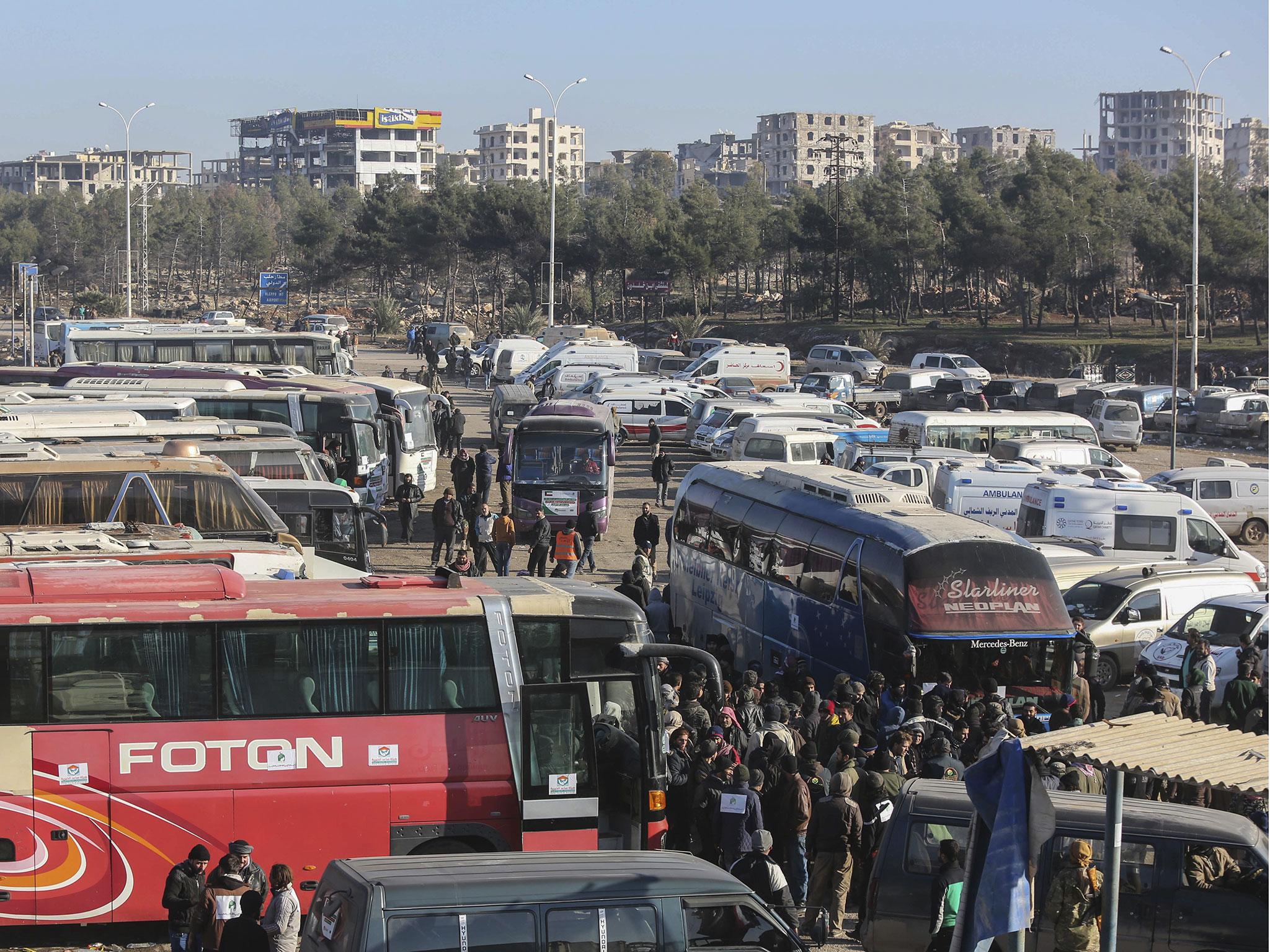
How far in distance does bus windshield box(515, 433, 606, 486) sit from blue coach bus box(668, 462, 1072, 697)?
21.0 ft

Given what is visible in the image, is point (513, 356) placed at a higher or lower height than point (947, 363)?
higher

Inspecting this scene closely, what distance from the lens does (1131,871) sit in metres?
8.07

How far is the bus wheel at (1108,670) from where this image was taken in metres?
17.4

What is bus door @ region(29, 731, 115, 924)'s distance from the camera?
874cm

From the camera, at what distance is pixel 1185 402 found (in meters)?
43.4

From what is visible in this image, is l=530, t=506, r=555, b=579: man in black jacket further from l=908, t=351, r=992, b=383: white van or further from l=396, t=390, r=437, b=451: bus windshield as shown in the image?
l=908, t=351, r=992, b=383: white van

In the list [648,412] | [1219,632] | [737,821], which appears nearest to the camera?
[737,821]

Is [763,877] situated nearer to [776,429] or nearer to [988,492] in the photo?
[988,492]

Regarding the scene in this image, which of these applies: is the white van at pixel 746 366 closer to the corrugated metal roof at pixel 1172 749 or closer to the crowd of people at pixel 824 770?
the crowd of people at pixel 824 770

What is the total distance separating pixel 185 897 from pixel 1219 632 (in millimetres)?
12572

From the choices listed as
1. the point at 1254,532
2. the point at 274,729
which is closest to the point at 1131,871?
the point at 274,729

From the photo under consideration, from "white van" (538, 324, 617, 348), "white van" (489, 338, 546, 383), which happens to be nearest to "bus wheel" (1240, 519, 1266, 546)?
"white van" (538, 324, 617, 348)

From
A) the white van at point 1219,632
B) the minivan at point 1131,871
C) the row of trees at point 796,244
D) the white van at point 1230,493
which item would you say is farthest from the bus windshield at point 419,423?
the row of trees at point 796,244

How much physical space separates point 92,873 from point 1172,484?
74.1 ft
